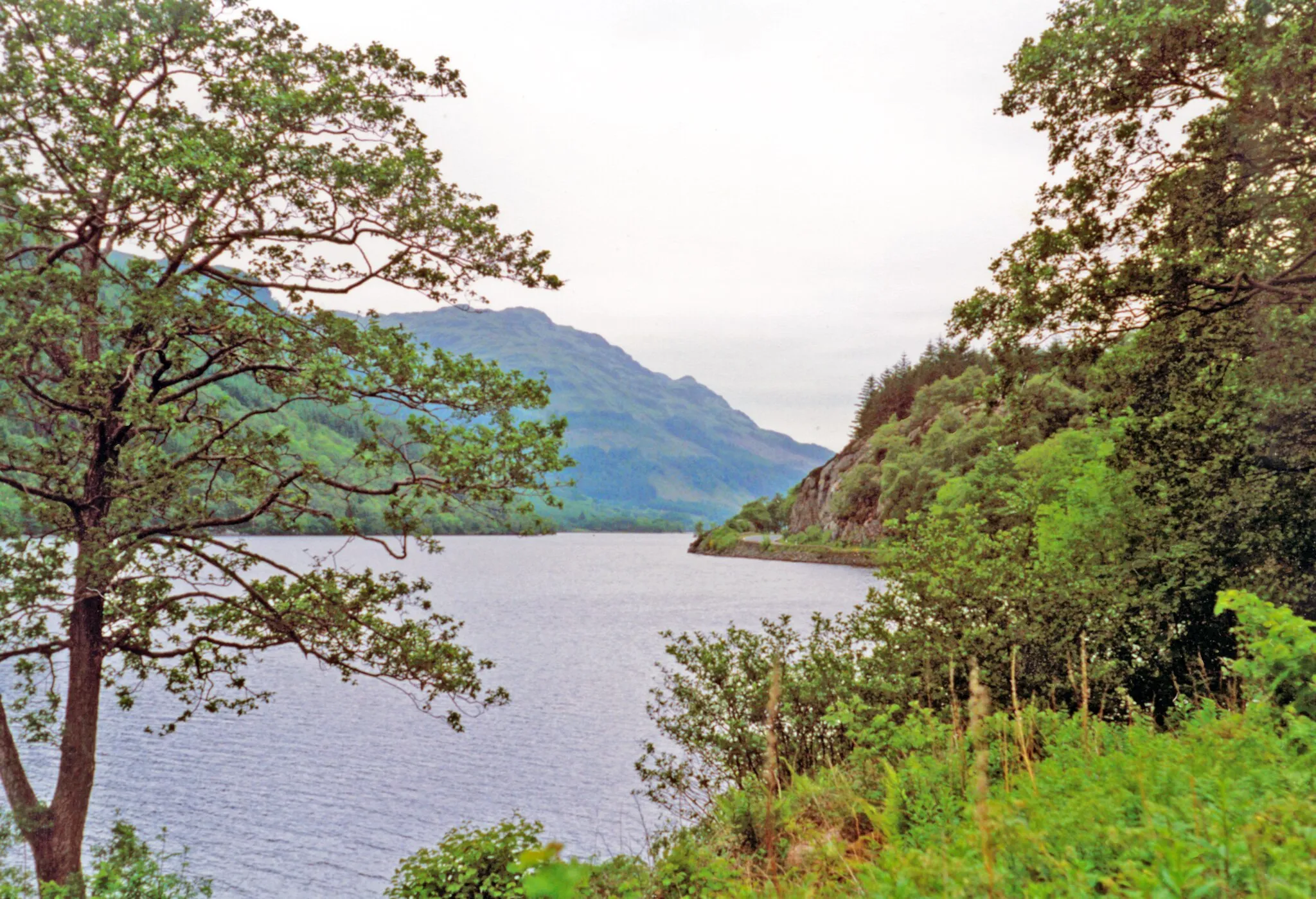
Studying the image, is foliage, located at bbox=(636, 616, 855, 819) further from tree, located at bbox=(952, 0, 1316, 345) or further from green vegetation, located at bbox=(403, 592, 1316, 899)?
tree, located at bbox=(952, 0, 1316, 345)

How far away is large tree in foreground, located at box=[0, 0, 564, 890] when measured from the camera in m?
10.6

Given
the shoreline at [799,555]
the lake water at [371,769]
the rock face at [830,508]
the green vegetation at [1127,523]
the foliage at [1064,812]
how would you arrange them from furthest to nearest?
1. the rock face at [830,508]
2. the shoreline at [799,555]
3. the lake water at [371,769]
4. the green vegetation at [1127,523]
5. the foliage at [1064,812]

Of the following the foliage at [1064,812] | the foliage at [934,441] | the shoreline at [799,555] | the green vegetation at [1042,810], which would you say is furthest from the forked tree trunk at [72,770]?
the shoreline at [799,555]

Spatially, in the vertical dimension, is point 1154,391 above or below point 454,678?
A: above

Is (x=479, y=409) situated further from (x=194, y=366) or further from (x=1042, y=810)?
(x=1042, y=810)

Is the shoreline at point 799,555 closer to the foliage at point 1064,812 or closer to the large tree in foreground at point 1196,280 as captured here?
the large tree in foreground at point 1196,280

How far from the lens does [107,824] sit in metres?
23.1

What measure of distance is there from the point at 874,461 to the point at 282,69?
98.5 m

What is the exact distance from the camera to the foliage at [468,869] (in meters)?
10.8

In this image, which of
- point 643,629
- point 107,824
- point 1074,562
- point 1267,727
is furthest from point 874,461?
point 1267,727

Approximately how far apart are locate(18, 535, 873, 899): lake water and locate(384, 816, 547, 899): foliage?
4.30 metres

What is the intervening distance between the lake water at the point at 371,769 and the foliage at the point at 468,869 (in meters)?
4.30

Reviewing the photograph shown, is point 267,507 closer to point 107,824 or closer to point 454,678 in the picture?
point 454,678

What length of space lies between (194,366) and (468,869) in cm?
902
